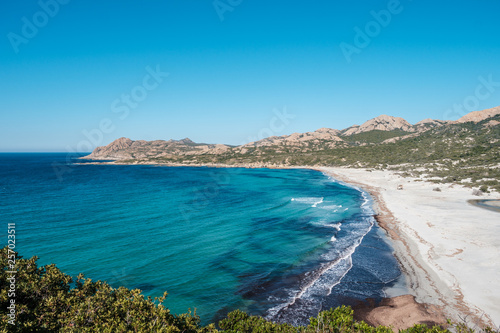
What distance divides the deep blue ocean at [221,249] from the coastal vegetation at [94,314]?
6349mm

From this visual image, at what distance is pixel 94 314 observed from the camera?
8242 millimetres

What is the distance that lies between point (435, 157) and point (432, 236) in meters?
79.2

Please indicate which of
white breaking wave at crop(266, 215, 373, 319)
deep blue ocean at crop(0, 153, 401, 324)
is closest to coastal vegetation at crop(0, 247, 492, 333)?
deep blue ocean at crop(0, 153, 401, 324)

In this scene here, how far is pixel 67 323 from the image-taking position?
26.7 ft

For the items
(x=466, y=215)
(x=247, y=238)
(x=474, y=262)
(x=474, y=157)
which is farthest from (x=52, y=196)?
(x=474, y=157)

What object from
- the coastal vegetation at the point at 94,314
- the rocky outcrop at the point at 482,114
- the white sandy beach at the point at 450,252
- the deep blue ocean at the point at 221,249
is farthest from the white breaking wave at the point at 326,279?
the rocky outcrop at the point at 482,114

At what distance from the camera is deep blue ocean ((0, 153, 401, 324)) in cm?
1775

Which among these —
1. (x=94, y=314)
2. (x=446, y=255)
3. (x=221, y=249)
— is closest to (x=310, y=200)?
(x=221, y=249)

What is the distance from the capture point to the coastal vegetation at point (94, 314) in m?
7.83

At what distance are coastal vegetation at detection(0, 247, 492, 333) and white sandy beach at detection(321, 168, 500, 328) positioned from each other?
369 inches

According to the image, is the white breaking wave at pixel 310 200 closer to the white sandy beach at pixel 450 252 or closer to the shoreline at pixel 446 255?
the shoreline at pixel 446 255

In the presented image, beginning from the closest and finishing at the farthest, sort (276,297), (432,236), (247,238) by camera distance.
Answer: (276,297) → (432,236) → (247,238)

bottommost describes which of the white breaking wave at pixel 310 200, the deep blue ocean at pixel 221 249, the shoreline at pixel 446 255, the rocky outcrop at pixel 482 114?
the deep blue ocean at pixel 221 249

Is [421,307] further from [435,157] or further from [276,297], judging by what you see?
[435,157]
